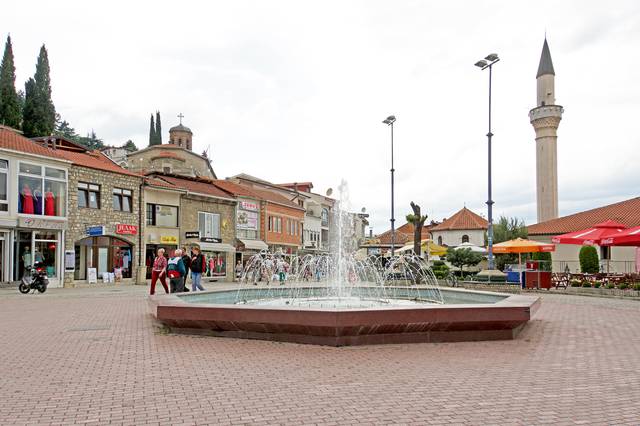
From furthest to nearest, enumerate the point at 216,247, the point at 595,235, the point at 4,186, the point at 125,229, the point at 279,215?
the point at 279,215 < the point at 216,247 < the point at 125,229 < the point at 4,186 < the point at 595,235

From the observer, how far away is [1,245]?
2758 cm

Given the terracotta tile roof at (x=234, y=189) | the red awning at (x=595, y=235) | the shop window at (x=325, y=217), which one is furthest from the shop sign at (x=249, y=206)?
the red awning at (x=595, y=235)

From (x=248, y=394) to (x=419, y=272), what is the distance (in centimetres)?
2473

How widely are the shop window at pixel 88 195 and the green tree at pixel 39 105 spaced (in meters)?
→ 26.2

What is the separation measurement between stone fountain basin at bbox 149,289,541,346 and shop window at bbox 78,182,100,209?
2457cm

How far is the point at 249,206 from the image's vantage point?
49.9m

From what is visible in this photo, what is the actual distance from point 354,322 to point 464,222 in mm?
72580

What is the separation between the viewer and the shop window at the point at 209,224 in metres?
43.4

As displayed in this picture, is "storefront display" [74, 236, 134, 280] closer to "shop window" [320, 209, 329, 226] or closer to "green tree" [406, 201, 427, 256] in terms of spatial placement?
"green tree" [406, 201, 427, 256]

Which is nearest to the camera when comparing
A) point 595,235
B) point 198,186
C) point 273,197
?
point 595,235

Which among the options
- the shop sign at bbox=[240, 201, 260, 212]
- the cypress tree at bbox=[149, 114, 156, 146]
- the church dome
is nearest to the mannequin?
the shop sign at bbox=[240, 201, 260, 212]

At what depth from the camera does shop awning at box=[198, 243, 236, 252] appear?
141 feet

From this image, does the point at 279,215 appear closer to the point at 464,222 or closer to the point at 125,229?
the point at 125,229

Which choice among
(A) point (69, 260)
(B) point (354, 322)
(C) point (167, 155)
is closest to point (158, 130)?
(C) point (167, 155)
